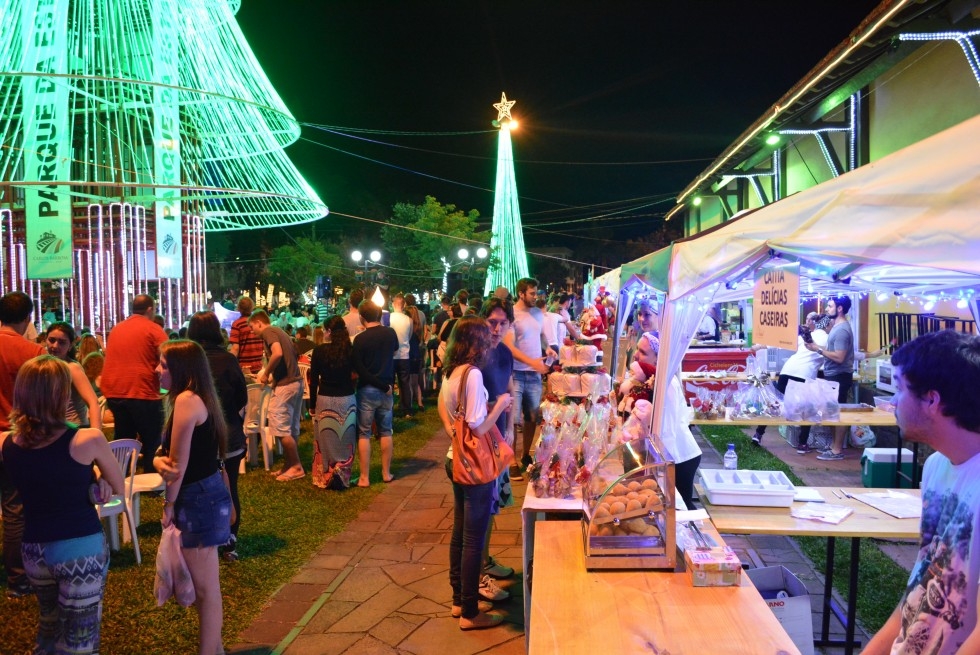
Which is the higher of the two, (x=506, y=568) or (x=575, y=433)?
(x=575, y=433)

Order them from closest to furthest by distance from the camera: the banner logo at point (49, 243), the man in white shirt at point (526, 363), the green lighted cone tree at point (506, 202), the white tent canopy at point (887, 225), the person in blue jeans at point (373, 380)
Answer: the white tent canopy at point (887, 225), the person in blue jeans at point (373, 380), the man in white shirt at point (526, 363), the banner logo at point (49, 243), the green lighted cone tree at point (506, 202)

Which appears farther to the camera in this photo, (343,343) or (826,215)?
(343,343)

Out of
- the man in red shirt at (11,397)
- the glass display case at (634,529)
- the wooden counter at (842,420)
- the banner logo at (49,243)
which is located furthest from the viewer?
the banner logo at (49,243)

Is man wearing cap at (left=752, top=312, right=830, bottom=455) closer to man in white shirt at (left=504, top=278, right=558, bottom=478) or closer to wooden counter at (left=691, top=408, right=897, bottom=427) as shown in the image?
wooden counter at (left=691, top=408, right=897, bottom=427)

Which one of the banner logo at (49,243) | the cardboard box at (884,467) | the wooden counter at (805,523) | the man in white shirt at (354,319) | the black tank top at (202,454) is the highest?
the banner logo at (49,243)

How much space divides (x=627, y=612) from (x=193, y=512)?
2224mm

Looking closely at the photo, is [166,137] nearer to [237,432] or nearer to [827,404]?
[237,432]

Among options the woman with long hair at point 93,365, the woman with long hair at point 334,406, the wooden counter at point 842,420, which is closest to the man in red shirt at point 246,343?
the woman with long hair at point 93,365

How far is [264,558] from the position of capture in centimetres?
514

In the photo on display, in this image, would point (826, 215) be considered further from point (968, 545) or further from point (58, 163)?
point (58, 163)

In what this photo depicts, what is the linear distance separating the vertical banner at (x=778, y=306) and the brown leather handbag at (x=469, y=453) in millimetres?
1703

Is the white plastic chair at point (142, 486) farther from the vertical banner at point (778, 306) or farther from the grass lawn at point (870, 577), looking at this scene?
the grass lawn at point (870, 577)

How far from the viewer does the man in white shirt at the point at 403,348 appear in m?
9.60

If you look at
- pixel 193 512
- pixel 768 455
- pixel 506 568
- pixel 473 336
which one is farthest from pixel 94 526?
pixel 768 455
